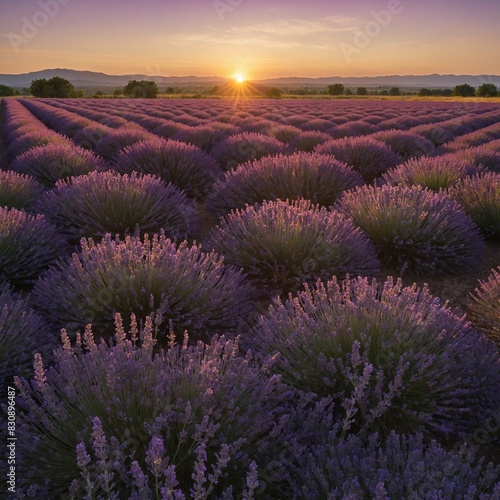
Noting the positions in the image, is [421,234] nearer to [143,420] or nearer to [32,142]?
[143,420]

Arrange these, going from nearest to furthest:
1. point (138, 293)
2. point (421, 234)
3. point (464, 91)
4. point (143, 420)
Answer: point (143, 420) < point (138, 293) < point (421, 234) < point (464, 91)

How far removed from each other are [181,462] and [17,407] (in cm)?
86

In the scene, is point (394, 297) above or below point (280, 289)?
above

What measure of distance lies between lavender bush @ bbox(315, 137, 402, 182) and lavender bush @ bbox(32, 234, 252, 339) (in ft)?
16.6

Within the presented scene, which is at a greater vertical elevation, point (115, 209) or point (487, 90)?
point (115, 209)

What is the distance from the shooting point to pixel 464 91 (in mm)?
61188

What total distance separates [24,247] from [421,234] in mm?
3235

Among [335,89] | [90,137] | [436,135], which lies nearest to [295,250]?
[90,137]

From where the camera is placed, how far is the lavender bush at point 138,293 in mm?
2900

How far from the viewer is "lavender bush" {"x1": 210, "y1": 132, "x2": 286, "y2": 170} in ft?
26.7

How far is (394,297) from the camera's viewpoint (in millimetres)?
2506

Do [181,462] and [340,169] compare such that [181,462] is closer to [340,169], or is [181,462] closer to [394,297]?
[394,297]

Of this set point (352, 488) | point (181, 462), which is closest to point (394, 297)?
point (352, 488)

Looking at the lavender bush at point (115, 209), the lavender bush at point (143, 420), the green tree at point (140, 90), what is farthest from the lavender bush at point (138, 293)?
the green tree at point (140, 90)
